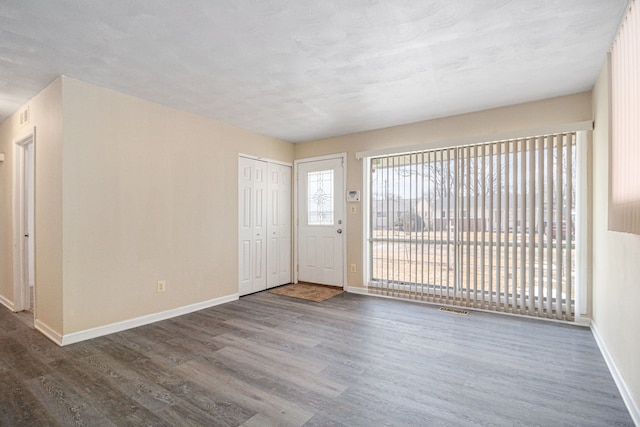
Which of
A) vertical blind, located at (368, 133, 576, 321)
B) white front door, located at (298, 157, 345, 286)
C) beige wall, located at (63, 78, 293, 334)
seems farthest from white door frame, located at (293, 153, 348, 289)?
beige wall, located at (63, 78, 293, 334)

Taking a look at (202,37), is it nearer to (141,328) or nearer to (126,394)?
(126,394)

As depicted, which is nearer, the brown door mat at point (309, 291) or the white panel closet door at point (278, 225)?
the brown door mat at point (309, 291)

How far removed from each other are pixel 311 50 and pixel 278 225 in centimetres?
328

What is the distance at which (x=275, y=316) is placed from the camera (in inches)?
149

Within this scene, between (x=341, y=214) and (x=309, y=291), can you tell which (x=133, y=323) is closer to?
(x=309, y=291)

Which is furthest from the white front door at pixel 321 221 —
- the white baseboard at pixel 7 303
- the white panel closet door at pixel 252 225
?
the white baseboard at pixel 7 303

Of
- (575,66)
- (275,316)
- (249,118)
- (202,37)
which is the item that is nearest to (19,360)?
(275,316)

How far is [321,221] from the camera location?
5348 millimetres

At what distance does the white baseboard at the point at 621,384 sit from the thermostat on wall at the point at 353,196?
10.2 feet

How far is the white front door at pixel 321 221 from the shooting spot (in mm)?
5160

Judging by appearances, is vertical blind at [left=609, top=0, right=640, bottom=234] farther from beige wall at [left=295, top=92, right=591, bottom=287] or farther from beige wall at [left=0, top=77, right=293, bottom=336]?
beige wall at [left=0, top=77, right=293, bottom=336]

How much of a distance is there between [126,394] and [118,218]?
71.0 inches

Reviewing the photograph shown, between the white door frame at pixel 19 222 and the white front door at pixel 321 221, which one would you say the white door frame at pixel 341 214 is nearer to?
the white front door at pixel 321 221

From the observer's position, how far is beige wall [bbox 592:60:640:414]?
1.97 m
